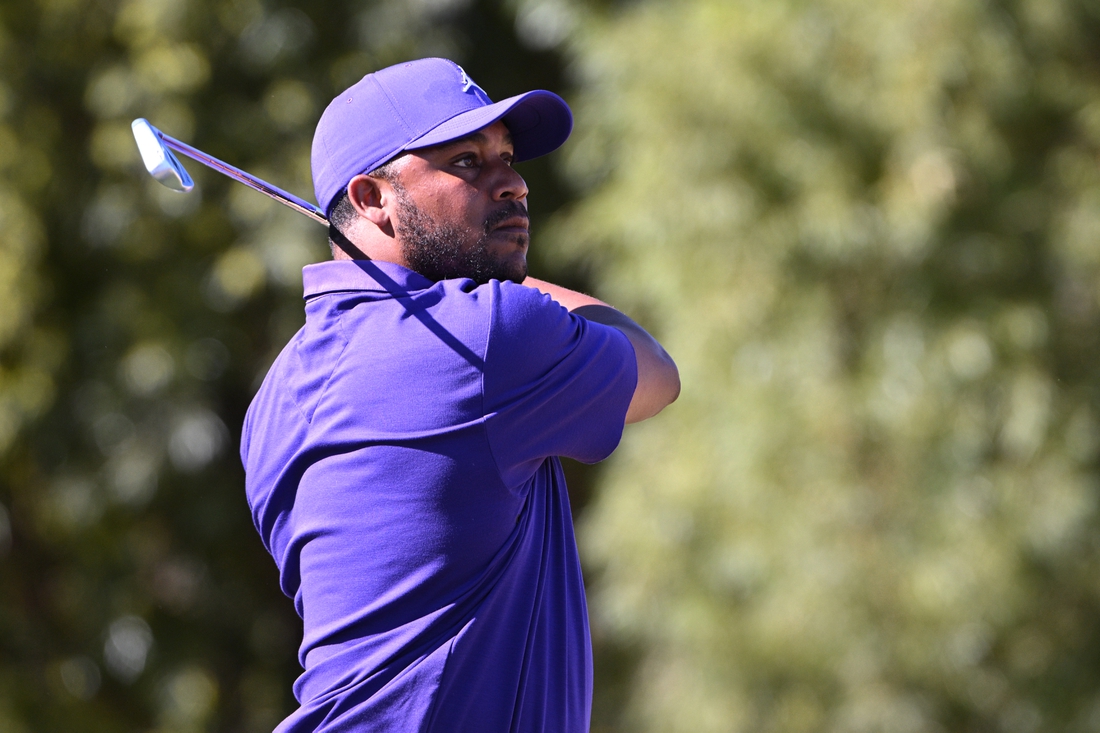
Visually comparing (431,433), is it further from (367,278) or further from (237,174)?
(237,174)

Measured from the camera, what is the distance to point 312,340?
4.55ft

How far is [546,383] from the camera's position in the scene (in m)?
1.34

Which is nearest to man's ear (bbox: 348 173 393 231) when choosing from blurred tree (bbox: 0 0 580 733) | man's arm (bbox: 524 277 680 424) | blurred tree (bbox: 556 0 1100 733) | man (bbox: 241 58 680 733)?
man (bbox: 241 58 680 733)

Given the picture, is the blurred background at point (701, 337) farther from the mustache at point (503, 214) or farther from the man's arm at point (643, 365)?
the mustache at point (503, 214)

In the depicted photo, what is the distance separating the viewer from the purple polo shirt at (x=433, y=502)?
1.29 meters

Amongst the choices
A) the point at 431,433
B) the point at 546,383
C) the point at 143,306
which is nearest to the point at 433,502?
the point at 431,433

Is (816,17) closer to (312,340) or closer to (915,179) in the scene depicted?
(915,179)

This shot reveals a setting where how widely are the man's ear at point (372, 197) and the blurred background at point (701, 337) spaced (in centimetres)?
258

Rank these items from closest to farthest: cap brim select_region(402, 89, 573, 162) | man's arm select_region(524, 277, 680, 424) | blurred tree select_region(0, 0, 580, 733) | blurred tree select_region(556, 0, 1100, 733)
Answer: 1. cap brim select_region(402, 89, 573, 162)
2. man's arm select_region(524, 277, 680, 424)
3. blurred tree select_region(556, 0, 1100, 733)
4. blurred tree select_region(0, 0, 580, 733)

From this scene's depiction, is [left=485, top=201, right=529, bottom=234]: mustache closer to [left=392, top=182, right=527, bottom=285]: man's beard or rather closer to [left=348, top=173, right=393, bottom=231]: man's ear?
[left=392, top=182, right=527, bottom=285]: man's beard

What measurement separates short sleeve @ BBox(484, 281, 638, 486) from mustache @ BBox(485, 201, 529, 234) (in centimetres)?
12

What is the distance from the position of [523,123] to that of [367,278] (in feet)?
1.05

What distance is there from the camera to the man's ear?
1436mm

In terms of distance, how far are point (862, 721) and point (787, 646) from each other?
0.32 meters
